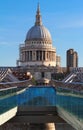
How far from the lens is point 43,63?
526ft

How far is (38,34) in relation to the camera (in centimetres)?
16475

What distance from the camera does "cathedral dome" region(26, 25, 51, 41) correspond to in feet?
541

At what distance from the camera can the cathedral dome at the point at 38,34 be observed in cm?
16475

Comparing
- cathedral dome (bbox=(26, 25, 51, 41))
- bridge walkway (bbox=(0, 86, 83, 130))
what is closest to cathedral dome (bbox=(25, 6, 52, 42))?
cathedral dome (bbox=(26, 25, 51, 41))

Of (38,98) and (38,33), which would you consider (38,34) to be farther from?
(38,98)

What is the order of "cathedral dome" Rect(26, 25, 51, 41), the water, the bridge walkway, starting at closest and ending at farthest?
the bridge walkway < the water < "cathedral dome" Rect(26, 25, 51, 41)

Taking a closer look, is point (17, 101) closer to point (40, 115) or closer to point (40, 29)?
point (40, 115)

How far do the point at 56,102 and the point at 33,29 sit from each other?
122 metres

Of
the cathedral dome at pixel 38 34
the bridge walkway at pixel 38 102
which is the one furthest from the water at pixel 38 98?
the cathedral dome at pixel 38 34

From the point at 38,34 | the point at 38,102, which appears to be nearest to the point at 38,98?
the point at 38,102

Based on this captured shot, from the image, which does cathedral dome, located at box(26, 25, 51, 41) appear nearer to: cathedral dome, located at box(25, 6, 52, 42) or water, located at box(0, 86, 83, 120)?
cathedral dome, located at box(25, 6, 52, 42)

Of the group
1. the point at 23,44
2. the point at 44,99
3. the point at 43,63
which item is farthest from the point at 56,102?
the point at 23,44

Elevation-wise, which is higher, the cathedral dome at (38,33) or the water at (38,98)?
the cathedral dome at (38,33)

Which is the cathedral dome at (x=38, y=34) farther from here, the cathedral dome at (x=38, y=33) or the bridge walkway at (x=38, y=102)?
the bridge walkway at (x=38, y=102)
